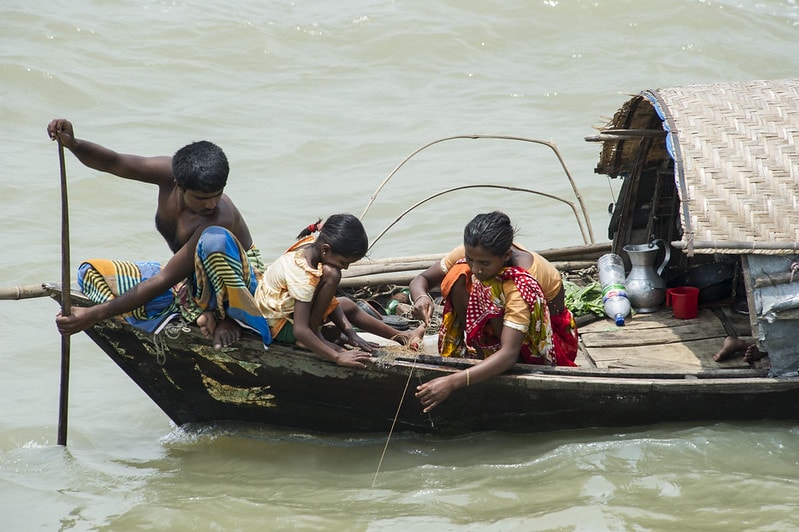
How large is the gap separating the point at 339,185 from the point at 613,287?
13.9 feet

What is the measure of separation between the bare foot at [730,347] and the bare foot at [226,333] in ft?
7.27

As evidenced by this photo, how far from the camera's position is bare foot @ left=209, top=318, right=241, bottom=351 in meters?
3.84

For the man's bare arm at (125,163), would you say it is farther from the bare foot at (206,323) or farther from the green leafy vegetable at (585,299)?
the green leafy vegetable at (585,299)

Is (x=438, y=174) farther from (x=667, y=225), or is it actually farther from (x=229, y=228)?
(x=229, y=228)

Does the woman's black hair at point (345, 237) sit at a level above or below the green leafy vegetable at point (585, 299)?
above

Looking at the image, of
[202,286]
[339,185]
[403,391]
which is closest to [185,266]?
[202,286]

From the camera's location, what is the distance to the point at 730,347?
14.1 ft

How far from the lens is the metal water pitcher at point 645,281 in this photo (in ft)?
16.2

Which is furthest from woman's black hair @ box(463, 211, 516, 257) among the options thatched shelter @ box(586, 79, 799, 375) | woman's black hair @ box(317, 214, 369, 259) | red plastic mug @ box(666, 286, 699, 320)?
red plastic mug @ box(666, 286, 699, 320)

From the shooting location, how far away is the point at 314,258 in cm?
378

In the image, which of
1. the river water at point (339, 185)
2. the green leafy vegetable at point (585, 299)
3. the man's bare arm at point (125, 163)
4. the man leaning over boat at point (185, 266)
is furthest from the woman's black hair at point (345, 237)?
the green leafy vegetable at point (585, 299)

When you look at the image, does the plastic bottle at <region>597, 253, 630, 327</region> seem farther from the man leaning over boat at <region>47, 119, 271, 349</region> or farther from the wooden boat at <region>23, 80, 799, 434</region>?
the man leaning over boat at <region>47, 119, 271, 349</region>

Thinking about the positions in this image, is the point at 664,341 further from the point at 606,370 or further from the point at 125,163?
the point at 125,163

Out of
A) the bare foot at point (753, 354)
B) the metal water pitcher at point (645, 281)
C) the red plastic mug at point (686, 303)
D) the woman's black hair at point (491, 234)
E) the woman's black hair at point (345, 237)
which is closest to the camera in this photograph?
the woman's black hair at point (491, 234)
